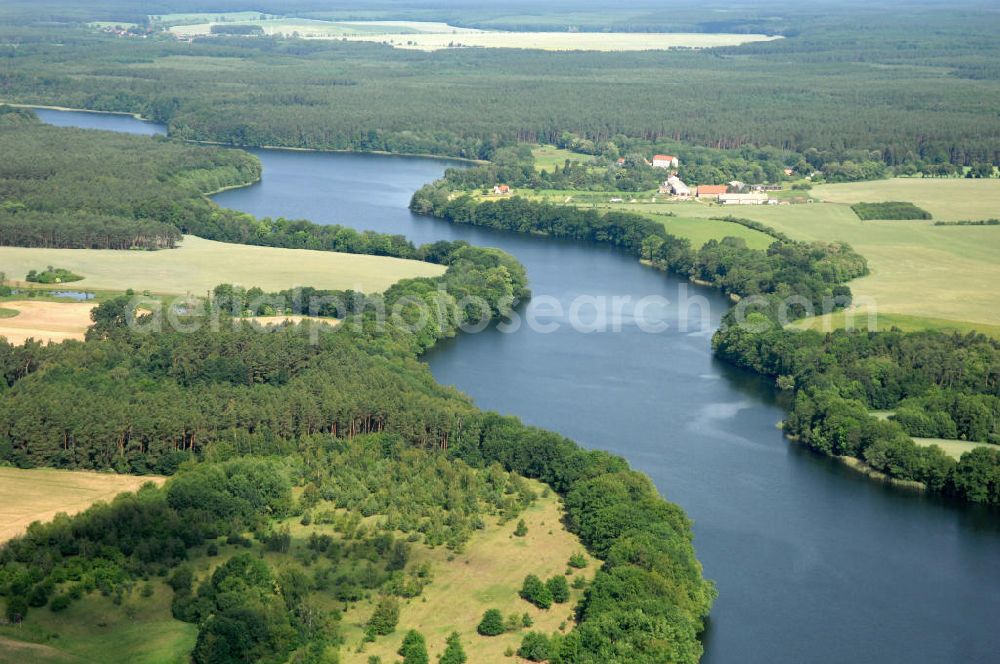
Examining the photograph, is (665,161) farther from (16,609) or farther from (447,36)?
(447,36)

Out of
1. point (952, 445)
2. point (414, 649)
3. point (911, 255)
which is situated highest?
point (911, 255)

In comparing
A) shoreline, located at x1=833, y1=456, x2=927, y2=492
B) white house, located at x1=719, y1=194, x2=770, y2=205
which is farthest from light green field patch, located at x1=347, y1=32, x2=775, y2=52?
shoreline, located at x1=833, y1=456, x2=927, y2=492

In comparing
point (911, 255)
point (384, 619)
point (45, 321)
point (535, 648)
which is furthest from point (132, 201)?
point (535, 648)

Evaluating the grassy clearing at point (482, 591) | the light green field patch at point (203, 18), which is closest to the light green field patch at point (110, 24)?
the light green field patch at point (203, 18)

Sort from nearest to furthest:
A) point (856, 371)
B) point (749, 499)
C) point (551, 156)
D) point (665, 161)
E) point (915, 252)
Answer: point (749, 499), point (856, 371), point (915, 252), point (665, 161), point (551, 156)

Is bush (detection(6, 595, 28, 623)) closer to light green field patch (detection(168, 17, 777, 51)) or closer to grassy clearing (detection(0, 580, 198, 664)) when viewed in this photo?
grassy clearing (detection(0, 580, 198, 664))

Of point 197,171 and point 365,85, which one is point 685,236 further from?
point 365,85
